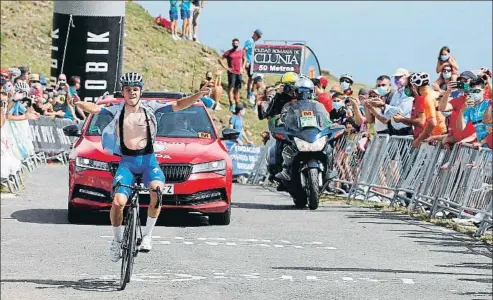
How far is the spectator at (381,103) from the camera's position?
21656mm

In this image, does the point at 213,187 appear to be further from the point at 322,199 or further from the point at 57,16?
the point at 57,16

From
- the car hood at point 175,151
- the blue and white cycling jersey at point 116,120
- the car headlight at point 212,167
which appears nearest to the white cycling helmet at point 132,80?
the blue and white cycling jersey at point 116,120

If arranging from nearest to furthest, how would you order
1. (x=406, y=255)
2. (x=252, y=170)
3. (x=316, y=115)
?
(x=406, y=255), (x=316, y=115), (x=252, y=170)

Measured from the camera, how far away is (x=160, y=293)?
37.7 ft

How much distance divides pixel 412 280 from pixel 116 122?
309cm

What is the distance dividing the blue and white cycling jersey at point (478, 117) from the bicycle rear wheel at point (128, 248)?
6919 millimetres

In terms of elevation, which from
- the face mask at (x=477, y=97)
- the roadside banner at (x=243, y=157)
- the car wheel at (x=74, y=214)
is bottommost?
the roadside banner at (x=243, y=157)

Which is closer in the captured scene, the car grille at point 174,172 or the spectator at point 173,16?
the car grille at point 174,172

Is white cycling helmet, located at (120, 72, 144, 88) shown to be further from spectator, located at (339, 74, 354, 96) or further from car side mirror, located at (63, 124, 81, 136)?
spectator, located at (339, 74, 354, 96)

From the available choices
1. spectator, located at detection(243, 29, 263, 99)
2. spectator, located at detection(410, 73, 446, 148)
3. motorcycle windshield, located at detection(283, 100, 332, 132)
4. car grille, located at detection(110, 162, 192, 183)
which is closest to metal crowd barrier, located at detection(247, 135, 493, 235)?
spectator, located at detection(410, 73, 446, 148)

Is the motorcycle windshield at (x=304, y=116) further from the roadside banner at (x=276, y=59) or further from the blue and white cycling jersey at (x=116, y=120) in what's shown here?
the blue and white cycling jersey at (x=116, y=120)

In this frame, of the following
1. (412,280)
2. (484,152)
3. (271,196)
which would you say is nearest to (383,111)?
(271,196)

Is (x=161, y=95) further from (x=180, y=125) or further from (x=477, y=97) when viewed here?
(x=477, y=97)

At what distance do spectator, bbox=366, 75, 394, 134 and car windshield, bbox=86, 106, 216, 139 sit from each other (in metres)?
3.86
